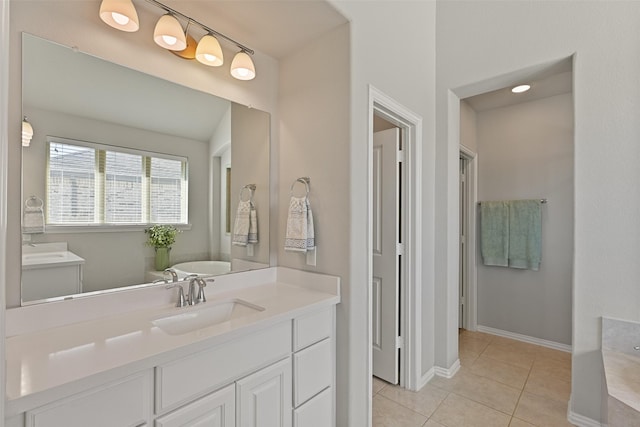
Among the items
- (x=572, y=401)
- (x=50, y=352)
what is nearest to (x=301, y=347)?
(x=50, y=352)

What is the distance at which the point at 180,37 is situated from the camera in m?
1.50

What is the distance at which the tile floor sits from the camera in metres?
2.03

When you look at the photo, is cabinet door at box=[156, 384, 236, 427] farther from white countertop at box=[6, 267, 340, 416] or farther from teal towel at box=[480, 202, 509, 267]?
teal towel at box=[480, 202, 509, 267]

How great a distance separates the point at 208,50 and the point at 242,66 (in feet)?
0.71

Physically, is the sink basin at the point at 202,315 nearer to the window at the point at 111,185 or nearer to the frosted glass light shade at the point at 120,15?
the window at the point at 111,185

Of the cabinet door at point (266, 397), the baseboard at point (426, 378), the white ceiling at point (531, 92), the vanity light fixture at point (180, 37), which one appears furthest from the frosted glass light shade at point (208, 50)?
the baseboard at point (426, 378)

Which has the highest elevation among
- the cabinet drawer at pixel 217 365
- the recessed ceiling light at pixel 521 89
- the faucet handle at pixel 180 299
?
the recessed ceiling light at pixel 521 89

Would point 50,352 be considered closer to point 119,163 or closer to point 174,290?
point 174,290

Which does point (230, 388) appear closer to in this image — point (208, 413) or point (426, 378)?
point (208, 413)

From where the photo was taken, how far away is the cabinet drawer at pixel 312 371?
4.93 ft

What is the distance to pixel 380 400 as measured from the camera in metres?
2.26

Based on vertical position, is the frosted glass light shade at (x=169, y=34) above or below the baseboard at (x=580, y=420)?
above

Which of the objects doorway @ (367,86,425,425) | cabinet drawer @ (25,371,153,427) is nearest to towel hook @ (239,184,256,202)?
doorway @ (367,86,425,425)

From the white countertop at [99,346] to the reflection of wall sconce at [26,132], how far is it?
67 cm
